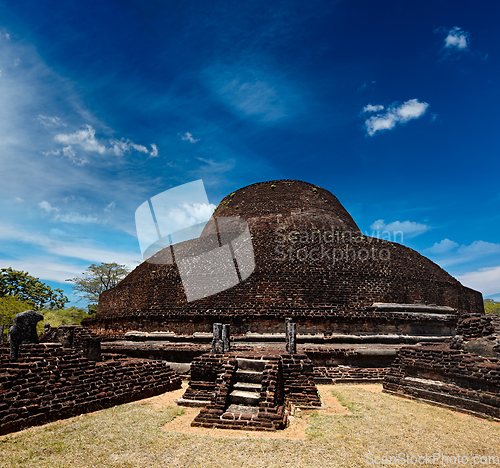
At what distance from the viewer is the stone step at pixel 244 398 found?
5496mm

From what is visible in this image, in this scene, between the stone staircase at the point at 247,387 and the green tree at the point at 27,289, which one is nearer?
the stone staircase at the point at 247,387

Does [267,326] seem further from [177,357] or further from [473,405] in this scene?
[473,405]

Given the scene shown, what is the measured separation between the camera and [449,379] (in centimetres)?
660

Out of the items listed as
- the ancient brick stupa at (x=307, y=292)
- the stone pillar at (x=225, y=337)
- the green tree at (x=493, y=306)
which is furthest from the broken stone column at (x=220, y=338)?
the green tree at (x=493, y=306)

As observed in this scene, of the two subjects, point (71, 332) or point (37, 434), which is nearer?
point (37, 434)

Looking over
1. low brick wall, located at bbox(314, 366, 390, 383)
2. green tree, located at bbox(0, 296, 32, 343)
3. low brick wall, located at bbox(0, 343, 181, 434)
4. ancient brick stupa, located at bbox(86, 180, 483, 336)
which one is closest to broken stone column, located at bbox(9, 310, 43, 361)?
Answer: low brick wall, located at bbox(0, 343, 181, 434)

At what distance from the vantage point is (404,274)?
13.5 meters

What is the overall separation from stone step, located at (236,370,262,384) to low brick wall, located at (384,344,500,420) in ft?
12.5

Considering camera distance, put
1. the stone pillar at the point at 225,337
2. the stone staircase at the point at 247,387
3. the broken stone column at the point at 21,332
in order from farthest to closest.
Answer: the stone pillar at the point at 225,337 → the broken stone column at the point at 21,332 → the stone staircase at the point at 247,387

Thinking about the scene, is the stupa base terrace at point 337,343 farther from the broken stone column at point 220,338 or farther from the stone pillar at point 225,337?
the broken stone column at point 220,338

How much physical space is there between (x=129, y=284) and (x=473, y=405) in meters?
14.5

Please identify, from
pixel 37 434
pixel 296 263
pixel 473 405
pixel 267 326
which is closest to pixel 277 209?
pixel 296 263

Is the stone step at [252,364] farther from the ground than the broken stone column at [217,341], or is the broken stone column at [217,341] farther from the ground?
the broken stone column at [217,341]

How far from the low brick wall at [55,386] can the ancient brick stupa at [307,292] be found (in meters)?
4.80
